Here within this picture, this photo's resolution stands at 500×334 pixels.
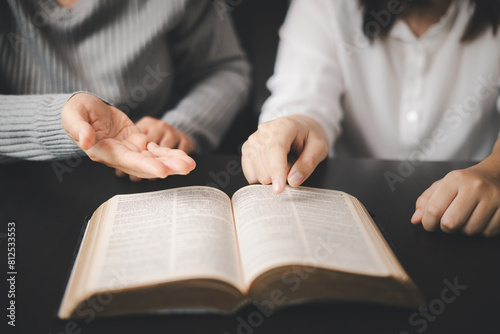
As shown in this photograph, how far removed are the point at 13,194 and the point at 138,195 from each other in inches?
8.5

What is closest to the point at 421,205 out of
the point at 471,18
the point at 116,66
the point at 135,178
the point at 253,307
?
the point at 253,307

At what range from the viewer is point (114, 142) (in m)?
0.56

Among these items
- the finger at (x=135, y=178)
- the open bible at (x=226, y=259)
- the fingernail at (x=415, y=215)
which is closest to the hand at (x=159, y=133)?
the finger at (x=135, y=178)

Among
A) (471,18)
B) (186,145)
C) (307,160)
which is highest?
(471,18)

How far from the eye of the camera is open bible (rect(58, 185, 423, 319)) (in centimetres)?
35

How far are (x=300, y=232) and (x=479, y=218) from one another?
0.25m

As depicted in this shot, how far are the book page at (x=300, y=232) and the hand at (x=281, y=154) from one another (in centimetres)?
2

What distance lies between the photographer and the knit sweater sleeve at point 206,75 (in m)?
0.92

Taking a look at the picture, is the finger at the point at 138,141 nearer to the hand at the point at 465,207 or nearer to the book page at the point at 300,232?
the book page at the point at 300,232

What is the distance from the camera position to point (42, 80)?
830 mm

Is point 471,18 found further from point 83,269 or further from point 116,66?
point 83,269

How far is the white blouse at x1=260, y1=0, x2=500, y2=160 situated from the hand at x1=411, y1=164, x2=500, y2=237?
0.38 metres

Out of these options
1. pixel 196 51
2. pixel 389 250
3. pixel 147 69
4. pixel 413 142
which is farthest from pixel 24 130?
pixel 413 142

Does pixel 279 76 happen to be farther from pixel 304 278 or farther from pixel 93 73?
pixel 304 278
